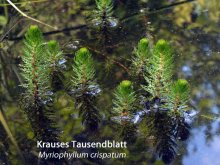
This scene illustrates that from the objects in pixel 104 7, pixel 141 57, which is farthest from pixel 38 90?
pixel 104 7

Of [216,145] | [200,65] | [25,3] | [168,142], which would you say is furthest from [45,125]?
[25,3]

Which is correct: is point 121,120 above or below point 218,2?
below

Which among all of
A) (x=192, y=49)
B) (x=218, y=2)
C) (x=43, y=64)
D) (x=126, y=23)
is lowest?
(x=43, y=64)

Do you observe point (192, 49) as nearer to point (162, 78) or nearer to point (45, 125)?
point (162, 78)

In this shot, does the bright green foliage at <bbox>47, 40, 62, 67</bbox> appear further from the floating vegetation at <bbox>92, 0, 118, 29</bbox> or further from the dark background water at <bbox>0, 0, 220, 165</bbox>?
the floating vegetation at <bbox>92, 0, 118, 29</bbox>

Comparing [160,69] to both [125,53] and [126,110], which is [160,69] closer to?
[126,110]

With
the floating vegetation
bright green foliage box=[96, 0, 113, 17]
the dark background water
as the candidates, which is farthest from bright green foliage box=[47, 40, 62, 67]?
the floating vegetation

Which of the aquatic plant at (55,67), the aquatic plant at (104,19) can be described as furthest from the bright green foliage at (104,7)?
the aquatic plant at (55,67)
